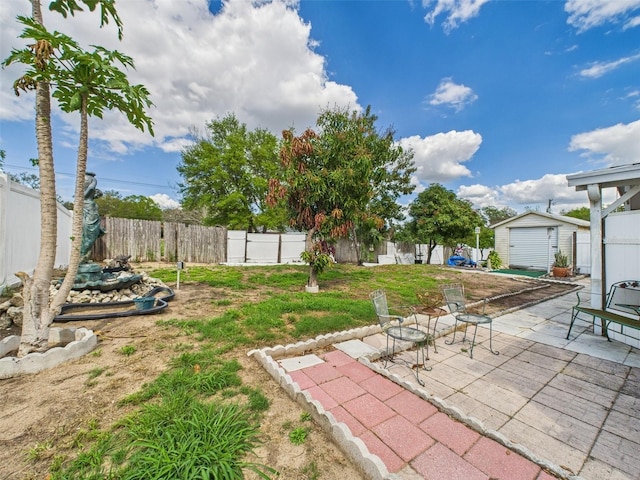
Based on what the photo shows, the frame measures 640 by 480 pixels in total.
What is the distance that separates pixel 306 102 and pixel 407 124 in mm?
6000

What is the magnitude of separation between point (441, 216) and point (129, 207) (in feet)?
91.0

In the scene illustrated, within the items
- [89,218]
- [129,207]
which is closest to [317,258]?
[89,218]

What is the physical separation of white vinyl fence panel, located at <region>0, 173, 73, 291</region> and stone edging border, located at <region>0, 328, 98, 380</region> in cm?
276

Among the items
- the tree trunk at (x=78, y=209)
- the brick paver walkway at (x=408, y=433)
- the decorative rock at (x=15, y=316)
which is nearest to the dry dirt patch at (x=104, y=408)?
the brick paver walkway at (x=408, y=433)

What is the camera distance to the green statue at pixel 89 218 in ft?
17.9

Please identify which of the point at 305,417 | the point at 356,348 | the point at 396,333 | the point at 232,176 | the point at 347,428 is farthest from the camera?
the point at 232,176

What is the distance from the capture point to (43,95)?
2.51m

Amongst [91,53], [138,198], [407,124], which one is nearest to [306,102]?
[407,124]

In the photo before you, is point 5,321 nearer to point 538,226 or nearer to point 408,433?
point 408,433

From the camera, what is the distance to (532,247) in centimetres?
1331

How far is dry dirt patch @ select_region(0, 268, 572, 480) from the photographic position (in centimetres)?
155

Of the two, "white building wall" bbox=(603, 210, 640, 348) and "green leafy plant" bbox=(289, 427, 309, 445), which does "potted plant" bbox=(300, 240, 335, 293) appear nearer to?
"green leafy plant" bbox=(289, 427, 309, 445)

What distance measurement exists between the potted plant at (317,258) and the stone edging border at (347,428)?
3163 mm

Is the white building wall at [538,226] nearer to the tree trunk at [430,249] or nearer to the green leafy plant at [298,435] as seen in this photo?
the tree trunk at [430,249]
